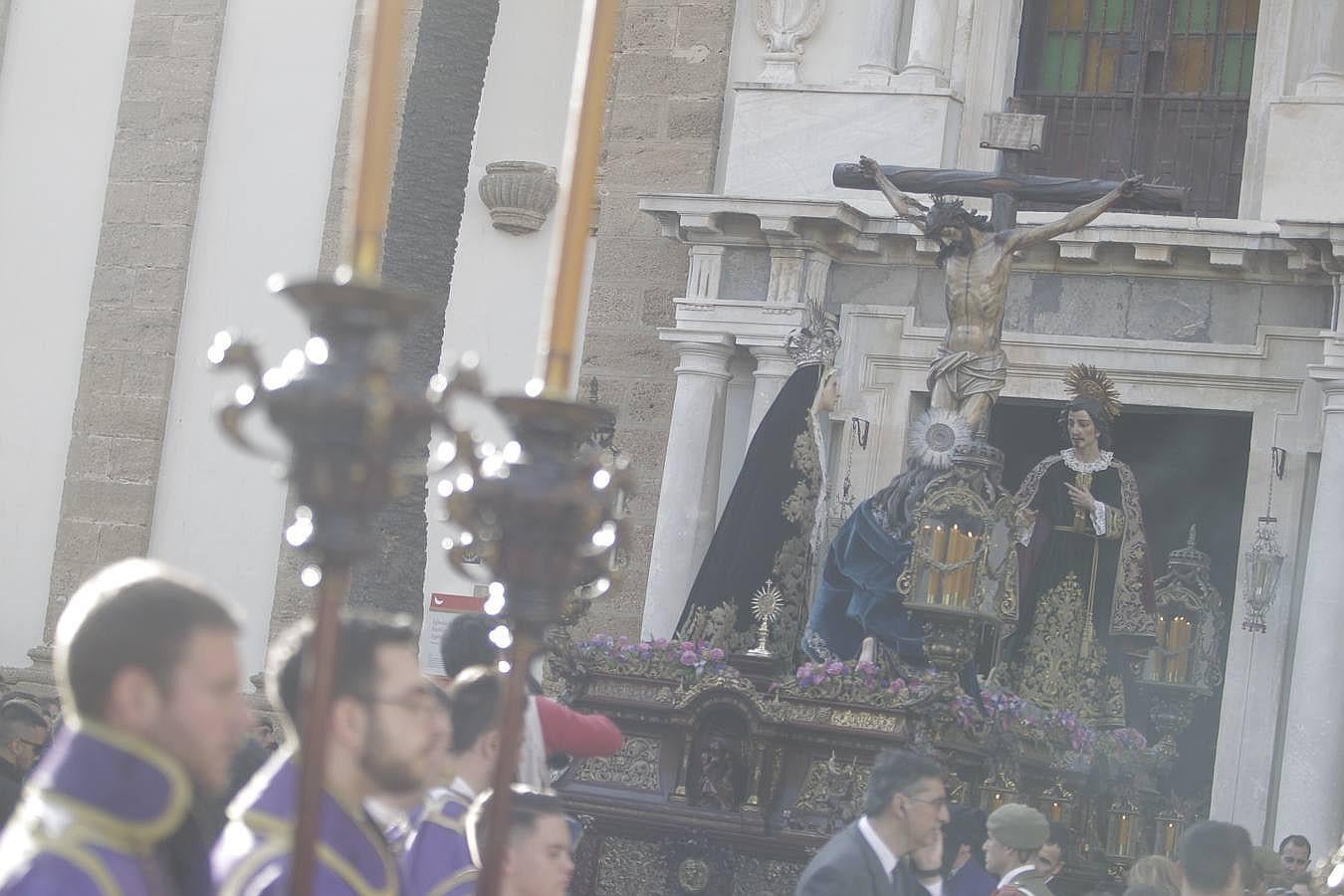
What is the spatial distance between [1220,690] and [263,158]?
29.0 ft

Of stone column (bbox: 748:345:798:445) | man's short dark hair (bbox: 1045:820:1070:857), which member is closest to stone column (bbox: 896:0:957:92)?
stone column (bbox: 748:345:798:445)

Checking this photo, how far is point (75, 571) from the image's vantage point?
66.4 feet

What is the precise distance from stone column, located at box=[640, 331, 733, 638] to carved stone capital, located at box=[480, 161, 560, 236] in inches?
81.3

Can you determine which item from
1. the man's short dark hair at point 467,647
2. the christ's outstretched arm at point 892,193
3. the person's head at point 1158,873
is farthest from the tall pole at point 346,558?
the christ's outstretched arm at point 892,193

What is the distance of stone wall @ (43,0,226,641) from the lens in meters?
20.2

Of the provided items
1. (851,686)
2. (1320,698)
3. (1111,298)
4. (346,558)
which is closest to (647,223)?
(1111,298)

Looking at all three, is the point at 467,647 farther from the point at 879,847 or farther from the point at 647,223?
the point at 647,223

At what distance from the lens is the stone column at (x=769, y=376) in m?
17.3

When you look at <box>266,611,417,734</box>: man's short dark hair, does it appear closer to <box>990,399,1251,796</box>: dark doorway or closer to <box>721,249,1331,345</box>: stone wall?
<box>721,249,1331,345</box>: stone wall

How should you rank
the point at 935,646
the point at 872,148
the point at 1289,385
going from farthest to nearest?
the point at 872,148 < the point at 1289,385 < the point at 935,646

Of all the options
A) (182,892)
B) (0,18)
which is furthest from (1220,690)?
(182,892)

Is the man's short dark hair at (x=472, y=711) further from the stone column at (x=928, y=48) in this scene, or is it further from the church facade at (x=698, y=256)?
the stone column at (x=928, y=48)

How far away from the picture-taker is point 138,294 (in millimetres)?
20375

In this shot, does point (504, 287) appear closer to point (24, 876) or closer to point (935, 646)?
point (935, 646)
